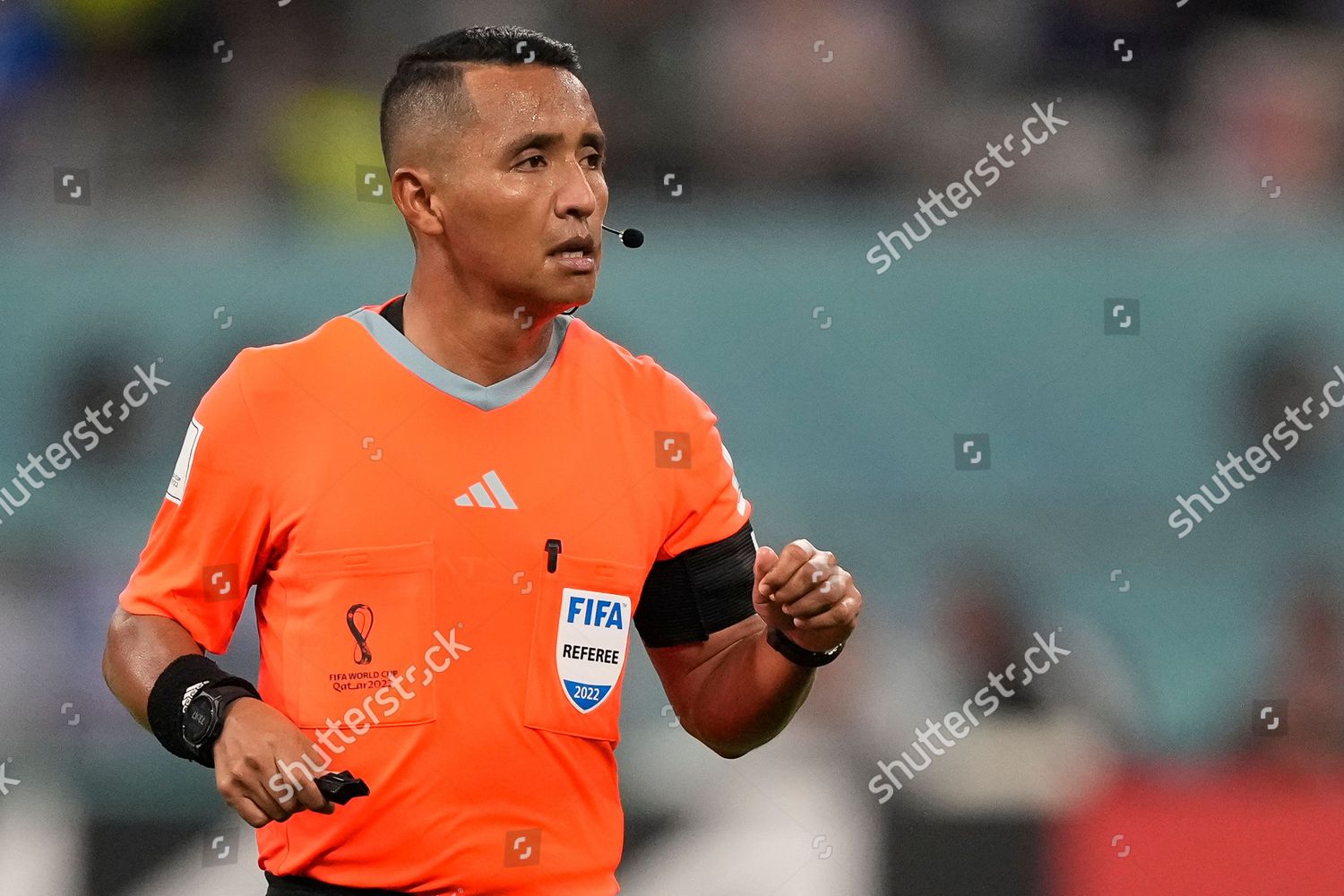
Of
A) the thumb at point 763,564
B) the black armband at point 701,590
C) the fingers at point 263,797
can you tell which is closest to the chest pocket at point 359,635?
the fingers at point 263,797

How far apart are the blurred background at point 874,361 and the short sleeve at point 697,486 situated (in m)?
1.96

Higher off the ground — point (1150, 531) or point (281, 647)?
point (281, 647)

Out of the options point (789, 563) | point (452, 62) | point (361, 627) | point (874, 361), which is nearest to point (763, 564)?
point (789, 563)

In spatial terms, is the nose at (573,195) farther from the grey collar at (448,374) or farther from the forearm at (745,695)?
the forearm at (745,695)

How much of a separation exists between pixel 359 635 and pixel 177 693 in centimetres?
28

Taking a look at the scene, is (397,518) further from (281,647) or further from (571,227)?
(571,227)

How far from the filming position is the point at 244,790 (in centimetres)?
222

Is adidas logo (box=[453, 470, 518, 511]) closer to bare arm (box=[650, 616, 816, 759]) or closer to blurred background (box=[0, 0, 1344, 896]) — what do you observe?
bare arm (box=[650, 616, 816, 759])

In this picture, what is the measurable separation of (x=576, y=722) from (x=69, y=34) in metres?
3.87

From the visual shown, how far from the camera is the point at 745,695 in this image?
2654 mm

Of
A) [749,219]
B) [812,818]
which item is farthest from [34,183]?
[812,818]

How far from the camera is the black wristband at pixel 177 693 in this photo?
235 cm

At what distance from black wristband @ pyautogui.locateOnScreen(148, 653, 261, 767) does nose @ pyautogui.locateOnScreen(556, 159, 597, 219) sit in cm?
88

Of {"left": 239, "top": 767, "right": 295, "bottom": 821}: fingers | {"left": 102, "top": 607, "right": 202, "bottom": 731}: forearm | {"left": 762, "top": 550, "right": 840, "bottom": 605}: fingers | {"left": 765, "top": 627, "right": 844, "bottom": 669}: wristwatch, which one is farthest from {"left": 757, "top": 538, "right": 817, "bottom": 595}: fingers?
{"left": 102, "top": 607, "right": 202, "bottom": 731}: forearm
